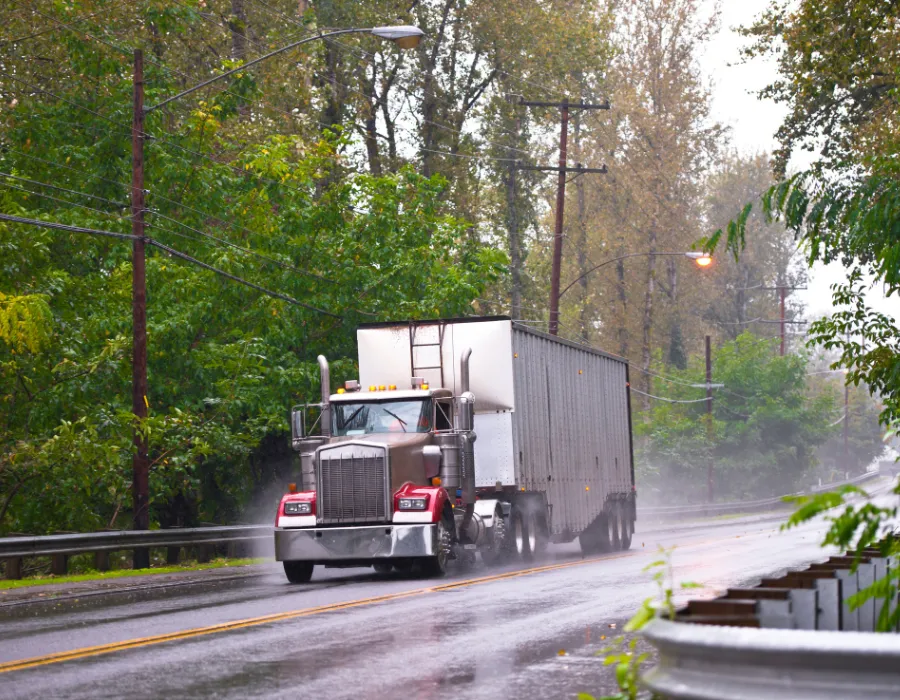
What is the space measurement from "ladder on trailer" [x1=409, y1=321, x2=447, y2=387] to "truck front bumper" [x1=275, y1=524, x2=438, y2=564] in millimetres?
3848

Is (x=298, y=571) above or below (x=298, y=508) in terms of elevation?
below

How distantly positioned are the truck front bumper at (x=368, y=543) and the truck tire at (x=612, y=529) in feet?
38.4

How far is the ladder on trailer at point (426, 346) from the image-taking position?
23281mm

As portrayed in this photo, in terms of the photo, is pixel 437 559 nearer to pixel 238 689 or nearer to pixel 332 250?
pixel 238 689

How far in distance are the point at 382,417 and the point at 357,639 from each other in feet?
30.8

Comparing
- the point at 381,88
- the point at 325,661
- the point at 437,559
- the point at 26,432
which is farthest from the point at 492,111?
the point at 325,661

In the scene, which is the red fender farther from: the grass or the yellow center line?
the grass

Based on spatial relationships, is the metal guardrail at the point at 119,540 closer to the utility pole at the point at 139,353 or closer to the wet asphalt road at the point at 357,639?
the utility pole at the point at 139,353

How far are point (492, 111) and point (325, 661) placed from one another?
155 feet

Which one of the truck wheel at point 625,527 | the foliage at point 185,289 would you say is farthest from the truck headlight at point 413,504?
the truck wheel at point 625,527

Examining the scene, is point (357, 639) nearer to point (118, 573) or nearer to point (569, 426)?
point (118, 573)

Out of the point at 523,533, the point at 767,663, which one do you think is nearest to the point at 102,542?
the point at 523,533

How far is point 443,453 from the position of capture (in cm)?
2133

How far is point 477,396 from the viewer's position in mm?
23625
